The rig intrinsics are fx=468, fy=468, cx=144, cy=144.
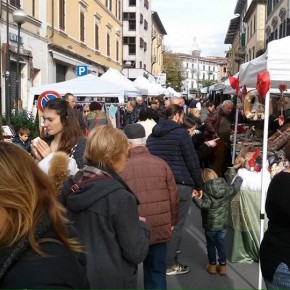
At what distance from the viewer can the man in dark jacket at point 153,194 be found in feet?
13.0

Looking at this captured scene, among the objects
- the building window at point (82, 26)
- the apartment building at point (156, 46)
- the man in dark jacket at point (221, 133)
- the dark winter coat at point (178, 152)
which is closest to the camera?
the dark winter coat at point (178, 152)

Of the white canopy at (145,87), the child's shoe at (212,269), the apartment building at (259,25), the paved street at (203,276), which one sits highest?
the apartment building at (259,25)

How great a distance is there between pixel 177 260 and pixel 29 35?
49.4 ft

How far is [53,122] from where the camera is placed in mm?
3984

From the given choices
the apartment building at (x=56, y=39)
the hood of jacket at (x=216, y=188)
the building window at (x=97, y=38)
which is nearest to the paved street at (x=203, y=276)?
the hood of jacket at (x=216, y=188)

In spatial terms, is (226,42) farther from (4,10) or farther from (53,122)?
(53,122)

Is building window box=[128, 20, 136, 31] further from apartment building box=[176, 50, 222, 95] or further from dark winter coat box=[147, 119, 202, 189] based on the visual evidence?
apartment building box=[176, 50, 222, 95]

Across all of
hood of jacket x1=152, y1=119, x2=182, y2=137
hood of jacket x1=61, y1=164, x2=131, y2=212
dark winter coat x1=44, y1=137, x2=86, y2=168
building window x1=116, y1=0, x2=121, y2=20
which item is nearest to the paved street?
hood of jacket x1=152, y1=119, x2=182, y2=137

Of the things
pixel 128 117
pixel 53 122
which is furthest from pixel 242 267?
pixel 128 117

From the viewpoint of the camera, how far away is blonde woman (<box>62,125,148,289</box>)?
273cm

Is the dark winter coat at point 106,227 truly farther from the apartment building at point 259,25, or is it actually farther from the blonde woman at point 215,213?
the apartment building at point 259,25

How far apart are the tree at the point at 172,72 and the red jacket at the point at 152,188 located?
71981 millimetres

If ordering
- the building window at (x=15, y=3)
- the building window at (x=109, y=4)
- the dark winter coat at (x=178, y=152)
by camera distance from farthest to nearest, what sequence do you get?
the building window at (x=109, y=4)
the building window at (x=15, y=3)
the dark winter coat at (x=178, y=152)

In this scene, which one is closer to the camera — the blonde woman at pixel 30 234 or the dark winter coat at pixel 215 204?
the blonde woman at pixel 30 234
